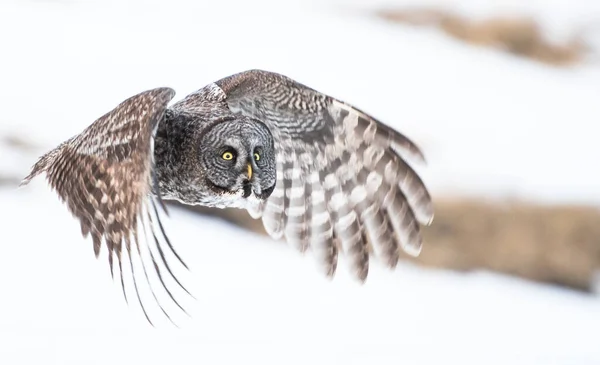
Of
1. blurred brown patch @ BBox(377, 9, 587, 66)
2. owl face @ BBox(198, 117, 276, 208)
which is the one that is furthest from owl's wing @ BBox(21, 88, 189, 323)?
blurred brown patch @ BBox(377, 9, 587, 66)

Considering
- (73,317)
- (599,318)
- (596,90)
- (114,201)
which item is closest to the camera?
(114,201)

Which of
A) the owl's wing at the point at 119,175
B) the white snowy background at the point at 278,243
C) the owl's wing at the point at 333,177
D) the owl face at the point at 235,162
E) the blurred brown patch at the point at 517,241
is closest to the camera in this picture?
the owl's wing at the point at 119,175

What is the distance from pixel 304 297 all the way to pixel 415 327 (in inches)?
23.7

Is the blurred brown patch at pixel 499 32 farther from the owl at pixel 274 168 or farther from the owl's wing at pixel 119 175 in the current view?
the owl's wing at pixel 119 175

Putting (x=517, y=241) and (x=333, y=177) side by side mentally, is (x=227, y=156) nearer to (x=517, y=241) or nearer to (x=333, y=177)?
(x=333, y=177)

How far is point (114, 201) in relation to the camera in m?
2.79

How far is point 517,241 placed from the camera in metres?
5.75

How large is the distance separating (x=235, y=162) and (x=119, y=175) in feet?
2.09

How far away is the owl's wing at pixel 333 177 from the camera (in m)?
3.56

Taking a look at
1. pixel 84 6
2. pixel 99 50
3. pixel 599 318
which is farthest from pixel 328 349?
pixel 84 6

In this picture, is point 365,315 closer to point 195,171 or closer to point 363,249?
point 363,249

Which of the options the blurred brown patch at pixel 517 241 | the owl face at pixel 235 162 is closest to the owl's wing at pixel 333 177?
the owl face at pixel 235 162

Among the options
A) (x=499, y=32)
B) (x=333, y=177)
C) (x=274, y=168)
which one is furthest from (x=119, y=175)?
(x=499, y=32)

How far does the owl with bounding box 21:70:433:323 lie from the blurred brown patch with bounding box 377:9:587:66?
3.43m
